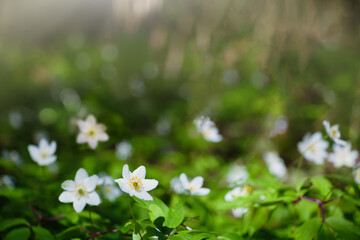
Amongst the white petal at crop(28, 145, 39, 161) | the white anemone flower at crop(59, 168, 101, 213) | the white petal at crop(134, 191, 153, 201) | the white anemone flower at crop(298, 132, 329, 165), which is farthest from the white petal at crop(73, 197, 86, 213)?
the white anemone flower at crop(298, 132, 329, 165)

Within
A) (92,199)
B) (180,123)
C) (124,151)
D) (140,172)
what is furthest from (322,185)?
(180,123)

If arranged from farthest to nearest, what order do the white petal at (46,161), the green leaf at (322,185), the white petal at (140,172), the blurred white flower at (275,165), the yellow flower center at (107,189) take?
1. the blurred white flower at (275,165)
2. the yellow flower center at (107,189)
3. the white petal at (46,161)
4. the green leaf at (322,185)
5. the white petal at (140,172)

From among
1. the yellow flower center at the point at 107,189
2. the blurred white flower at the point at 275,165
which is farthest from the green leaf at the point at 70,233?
the blurred white flower at the point at 275,165

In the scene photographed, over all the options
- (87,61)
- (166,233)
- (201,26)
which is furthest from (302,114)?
(87,61)

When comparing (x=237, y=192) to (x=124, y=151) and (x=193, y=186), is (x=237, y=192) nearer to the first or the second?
(x=193, y=186)

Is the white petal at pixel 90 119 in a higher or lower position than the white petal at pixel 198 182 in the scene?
higher

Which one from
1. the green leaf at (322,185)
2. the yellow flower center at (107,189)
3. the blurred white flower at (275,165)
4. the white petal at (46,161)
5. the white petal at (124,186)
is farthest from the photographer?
the blurred white flower at (275,165)

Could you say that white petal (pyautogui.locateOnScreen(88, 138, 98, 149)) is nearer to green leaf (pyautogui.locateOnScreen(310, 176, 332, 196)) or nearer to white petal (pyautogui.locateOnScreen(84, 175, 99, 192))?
white petal (pyautogui.locateOnScreen(84, 175, 99, 192))

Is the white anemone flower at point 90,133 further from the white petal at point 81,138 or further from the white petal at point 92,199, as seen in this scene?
the white petal at point 92,199

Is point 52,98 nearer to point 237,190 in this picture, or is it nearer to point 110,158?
point 110,158
